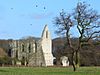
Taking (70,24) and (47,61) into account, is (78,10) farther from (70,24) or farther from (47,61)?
(47,61)

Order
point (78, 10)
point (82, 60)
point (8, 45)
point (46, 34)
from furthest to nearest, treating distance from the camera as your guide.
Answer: point (8, 45)
point (46, 34)
point (82, 60)
point (78, 10)

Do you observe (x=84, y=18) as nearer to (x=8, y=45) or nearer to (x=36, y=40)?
(x=36, y=40)

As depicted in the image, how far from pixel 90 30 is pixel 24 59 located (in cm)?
7272

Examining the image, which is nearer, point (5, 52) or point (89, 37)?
point (89, 37)

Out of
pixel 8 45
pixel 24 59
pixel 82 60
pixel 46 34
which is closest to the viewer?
pixel 82 60

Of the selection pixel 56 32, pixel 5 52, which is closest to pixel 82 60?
pixel 5 52

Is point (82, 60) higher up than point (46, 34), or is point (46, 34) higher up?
point (46, 34)

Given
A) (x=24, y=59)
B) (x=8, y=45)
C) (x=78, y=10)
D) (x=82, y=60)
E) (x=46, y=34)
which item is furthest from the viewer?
(x=8, y=45)

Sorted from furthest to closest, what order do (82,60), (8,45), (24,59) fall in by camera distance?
1. (8,45)
2. (24,59)
3. (82,60)

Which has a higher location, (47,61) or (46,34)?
(46,34)

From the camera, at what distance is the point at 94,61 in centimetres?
12350

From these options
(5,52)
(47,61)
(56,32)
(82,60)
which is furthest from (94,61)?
(56,32)

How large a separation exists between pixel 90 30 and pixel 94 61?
66.6m

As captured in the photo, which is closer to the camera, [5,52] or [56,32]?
[56,32]
